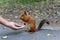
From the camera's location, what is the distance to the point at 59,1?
7.91m

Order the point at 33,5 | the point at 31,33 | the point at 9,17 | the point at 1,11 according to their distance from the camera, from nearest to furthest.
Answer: the point at 31,33
the point at 9,17
the point at 1,11
the point at 33,5

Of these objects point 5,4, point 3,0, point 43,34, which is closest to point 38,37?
point 43,34

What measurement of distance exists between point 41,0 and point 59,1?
72cm

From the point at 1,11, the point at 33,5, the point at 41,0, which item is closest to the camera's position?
the point at 1,11

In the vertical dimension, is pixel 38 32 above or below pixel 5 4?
above

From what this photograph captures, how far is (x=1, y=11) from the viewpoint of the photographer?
697cm

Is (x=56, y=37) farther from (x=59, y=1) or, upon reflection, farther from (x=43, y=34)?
(x=59, y=1)

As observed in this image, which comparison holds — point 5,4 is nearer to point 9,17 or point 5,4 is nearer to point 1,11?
point 1,11

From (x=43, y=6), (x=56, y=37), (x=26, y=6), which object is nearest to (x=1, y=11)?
(x=26, y=6)

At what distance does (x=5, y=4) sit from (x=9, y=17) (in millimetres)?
1969

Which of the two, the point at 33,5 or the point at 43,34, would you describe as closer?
the point at 43,34

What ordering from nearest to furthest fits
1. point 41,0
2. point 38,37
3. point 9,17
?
point 38,37, point 9,17, point 41,0

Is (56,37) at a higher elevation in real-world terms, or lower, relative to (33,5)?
higher

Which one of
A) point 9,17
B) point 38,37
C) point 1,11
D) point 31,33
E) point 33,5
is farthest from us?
point 33,5
